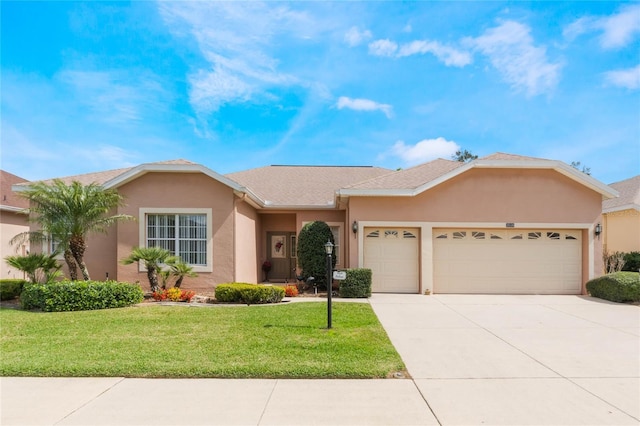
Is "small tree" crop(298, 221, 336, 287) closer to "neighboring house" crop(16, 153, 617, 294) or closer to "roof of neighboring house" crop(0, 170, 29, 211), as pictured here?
"neighboring house" crop(16, 153, 617, 294)

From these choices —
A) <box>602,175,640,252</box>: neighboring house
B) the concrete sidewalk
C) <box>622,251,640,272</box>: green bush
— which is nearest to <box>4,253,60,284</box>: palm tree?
the concrete sidewalk

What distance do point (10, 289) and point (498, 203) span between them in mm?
16581

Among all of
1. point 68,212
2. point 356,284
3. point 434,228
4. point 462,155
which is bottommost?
point 356,284

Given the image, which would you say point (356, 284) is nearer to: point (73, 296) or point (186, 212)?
point (186, 212)

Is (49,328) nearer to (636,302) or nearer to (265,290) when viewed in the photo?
(265,290)

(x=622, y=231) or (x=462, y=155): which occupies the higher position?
(x=462, y=155)

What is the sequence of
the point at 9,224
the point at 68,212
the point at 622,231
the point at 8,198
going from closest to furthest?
1. the point at 68,212
2. the point at 9,224
3. the point at 622,231
4. the point at 8,198

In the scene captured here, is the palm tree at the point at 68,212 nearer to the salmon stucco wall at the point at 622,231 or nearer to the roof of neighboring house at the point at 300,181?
the roof of neighboring house at the point at 300,181

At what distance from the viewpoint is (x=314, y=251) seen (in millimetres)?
12719

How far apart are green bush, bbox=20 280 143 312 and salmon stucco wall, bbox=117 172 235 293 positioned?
217 cm

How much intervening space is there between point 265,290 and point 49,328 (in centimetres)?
506

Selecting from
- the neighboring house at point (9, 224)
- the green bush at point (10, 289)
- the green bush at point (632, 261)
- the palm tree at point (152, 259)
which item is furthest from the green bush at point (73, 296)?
the green bush at point (632, 261)

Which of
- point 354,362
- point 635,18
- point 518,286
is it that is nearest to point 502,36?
point 635,18

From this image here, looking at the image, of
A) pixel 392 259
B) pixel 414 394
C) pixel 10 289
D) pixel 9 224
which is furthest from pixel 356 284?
pixel 9 224
